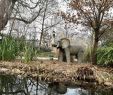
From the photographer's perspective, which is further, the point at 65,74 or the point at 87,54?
the point at 87,54

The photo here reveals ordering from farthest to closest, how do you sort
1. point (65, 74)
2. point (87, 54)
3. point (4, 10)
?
point (4, 10) → point (87, 54) → point (65, 74)

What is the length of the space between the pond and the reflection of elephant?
4218 mm

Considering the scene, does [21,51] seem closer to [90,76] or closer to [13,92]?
[90,76]

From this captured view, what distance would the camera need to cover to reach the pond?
728 centimetres

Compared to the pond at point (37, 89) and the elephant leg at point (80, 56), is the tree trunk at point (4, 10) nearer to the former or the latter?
the elephant leg at point (80, 56)

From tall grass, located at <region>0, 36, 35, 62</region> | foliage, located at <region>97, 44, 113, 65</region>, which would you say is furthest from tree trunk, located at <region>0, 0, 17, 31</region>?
foliage, located at <region>97, 44, 113, 65</region>

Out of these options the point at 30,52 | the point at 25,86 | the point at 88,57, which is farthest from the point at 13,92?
the point at 88,57

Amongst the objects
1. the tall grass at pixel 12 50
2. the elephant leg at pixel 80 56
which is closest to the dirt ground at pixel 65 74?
the tall grass at pixel 12 50

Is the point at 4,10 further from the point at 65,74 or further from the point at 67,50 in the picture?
the point at 65,74

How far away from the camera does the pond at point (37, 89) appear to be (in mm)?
7277

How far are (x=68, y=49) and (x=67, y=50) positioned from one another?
0.07m

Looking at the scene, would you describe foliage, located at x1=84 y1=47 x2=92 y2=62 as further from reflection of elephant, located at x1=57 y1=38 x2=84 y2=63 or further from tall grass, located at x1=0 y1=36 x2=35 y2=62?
tall grass, located at x1=0 y1=36 x2=35 y2=62

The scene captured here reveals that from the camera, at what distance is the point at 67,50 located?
13.0 m

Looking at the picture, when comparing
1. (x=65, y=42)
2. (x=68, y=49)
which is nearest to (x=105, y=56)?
(x=68, y=49)
